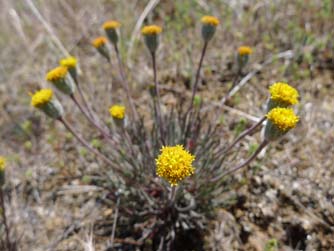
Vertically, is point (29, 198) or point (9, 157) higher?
point (9, 157)

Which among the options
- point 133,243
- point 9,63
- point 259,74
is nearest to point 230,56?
point 259,74

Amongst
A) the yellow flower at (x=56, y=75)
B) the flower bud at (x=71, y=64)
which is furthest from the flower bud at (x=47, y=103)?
the flower bud at (x=71, y=64)

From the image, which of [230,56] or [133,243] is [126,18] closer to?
[230,56]

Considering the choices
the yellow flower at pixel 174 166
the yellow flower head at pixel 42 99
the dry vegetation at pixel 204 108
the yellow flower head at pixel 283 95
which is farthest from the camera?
the dry vegetation at pixel 204 108

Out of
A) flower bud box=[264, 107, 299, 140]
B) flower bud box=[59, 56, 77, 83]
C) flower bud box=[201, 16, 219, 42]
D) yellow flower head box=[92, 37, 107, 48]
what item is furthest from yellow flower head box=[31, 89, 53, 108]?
flower bud box=[264, 107, 299, 140]

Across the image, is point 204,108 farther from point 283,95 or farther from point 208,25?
point 283,95

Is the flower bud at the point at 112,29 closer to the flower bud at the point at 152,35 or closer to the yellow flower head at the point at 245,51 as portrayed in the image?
the flower bud at the point at 152,35

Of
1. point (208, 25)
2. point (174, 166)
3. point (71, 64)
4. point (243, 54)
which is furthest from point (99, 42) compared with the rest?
point (174, 166)

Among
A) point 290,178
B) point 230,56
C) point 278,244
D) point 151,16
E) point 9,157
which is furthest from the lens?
point 151,16
